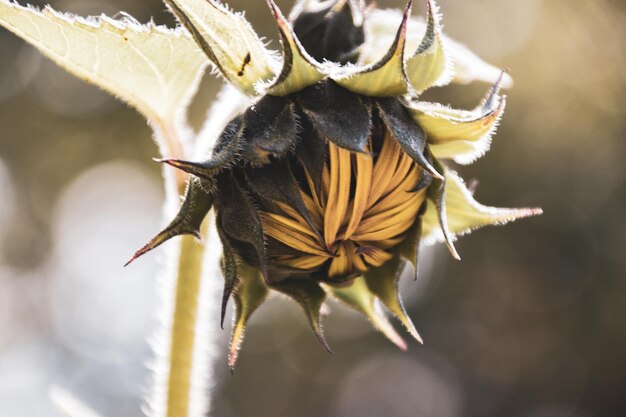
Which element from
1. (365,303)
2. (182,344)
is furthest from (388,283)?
(182,344)

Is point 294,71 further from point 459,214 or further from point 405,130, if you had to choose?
point 459,214

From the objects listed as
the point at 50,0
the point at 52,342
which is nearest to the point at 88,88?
the point at 50,0

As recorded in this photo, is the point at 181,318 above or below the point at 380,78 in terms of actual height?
below

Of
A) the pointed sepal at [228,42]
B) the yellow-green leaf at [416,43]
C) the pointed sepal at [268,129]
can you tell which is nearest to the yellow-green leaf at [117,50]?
the pointed sepal at [228,42]

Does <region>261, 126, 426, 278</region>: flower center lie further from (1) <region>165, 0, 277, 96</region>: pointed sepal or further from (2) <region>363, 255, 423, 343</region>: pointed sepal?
(1) <region>165, 0, 277, 96</region>: pointed sepal

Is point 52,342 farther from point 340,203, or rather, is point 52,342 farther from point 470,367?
point 340,203

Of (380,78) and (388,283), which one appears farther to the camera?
(388,283)
